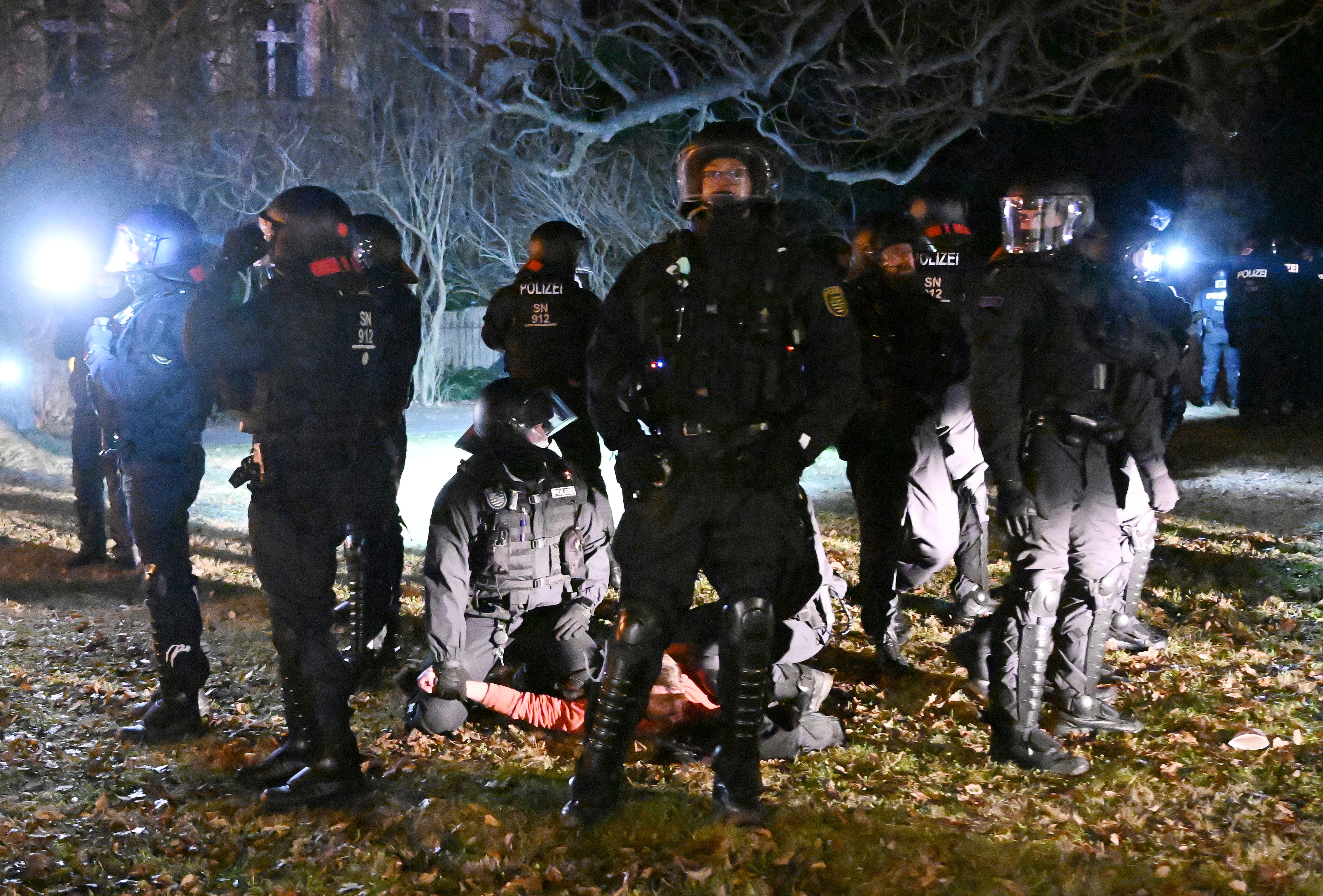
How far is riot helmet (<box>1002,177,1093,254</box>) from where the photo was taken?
441 cm

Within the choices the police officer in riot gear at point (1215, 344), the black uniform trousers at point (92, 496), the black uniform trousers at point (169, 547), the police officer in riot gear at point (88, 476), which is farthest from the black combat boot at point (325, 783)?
the police officer in riot gear at point (1215, 344)

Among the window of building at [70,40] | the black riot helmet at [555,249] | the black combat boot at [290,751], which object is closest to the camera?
the black combat boot at [290,751]

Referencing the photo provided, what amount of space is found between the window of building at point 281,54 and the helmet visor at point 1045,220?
17850 millimetres

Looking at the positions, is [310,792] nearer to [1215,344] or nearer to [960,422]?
[960,422]

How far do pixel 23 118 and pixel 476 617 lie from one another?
12.5 meters

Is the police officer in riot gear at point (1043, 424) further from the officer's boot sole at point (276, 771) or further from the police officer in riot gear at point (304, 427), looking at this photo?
the officer's boot sole at point (276, 771)

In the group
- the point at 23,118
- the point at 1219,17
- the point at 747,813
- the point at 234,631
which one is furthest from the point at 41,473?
the point at 1219,17

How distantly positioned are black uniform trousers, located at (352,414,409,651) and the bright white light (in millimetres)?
2166

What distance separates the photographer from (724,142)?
146 inches

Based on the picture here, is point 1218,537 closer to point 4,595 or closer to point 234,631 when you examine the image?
point 234,631

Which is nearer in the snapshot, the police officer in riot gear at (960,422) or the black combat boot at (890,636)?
the black combat boot at (890,636)

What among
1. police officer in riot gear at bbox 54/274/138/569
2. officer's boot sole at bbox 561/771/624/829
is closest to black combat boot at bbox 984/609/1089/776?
officer's boot sole at bbox 561/771/624/829

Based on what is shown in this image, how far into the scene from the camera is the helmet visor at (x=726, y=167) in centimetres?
372

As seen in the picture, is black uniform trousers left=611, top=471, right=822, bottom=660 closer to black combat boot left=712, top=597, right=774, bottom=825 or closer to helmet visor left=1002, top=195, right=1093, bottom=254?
black combat boot left=712, top=597, right=774, bottom=825
